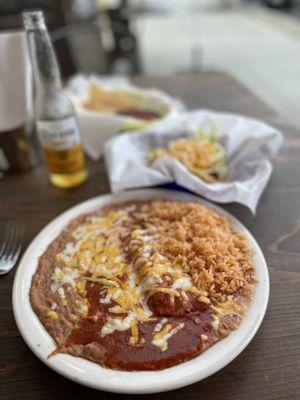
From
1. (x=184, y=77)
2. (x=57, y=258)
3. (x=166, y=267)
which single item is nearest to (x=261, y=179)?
(x=166, y=267)

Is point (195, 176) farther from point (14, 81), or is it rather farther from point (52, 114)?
point (14, 81)

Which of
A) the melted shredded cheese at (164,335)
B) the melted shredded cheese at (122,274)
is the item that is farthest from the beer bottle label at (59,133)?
the melted shredded cheese at (164,335)

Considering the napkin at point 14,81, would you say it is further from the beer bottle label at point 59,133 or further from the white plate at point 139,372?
the white plate at point 139,372

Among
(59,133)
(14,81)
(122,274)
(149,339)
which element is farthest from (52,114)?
(149,339)

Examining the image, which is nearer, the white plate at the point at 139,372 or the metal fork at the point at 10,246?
the white plate at the point at 139,372

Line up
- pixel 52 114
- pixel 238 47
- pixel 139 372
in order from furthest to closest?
pixel 238 47, pixel 52 114, pixel 139 372

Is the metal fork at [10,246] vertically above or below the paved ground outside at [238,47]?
above

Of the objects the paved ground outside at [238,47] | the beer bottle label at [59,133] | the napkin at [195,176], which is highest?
the beer bottle label at [59,133]

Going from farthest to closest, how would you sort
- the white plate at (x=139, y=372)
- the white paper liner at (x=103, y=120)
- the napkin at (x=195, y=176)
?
1. the white paper liner at (x=103, y=120)
2. the napkin at (x=195, y=176)
3. the white plate at (x=139, y=372)
